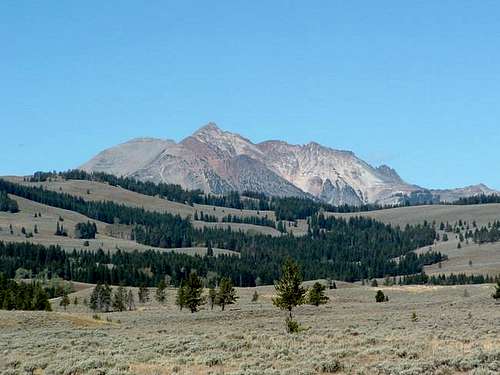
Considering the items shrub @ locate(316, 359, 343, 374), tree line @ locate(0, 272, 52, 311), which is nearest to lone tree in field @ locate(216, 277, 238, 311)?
tree line @ locate(0, 272, 52, 311)

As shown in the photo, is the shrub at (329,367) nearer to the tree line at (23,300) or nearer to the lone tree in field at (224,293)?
the lone tree in field at (224,293)

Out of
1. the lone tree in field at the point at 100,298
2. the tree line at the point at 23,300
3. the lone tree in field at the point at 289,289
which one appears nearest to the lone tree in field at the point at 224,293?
the lone tree in field at the point at 100,298

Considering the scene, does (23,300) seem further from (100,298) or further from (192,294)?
(192,294)

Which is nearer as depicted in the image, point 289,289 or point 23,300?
point 289,289

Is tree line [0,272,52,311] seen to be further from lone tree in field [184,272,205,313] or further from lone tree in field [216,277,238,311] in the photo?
lone tree in field [216,277,238,311]

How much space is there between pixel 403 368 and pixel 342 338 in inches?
570

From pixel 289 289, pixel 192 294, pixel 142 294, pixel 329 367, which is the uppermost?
pixel 289 289

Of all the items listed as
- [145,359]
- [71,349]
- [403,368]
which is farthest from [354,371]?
[71,349]

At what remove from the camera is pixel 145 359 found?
101 feet

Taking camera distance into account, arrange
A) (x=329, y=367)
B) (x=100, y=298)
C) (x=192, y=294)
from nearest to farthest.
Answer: (x=329, y=367)
(x=192, y=294)
(x=100, y=298)

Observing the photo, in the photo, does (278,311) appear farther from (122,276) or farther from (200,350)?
(122,276)

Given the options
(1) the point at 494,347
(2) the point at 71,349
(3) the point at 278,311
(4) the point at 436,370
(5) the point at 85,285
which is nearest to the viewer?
(4) the point at 436,370

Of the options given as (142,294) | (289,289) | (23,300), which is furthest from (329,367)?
(142,294)

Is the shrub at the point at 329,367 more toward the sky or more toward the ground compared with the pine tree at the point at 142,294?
more toward the ground
